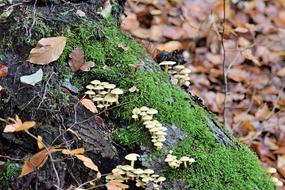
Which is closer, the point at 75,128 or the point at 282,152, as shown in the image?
the point at 75,128

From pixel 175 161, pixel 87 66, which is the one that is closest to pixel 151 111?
pixel 175 161

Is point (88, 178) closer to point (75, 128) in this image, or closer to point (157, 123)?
point (75, 128)

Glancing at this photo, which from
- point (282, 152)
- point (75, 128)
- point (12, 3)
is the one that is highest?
point (12, 3)

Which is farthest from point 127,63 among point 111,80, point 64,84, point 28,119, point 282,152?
point 282,152

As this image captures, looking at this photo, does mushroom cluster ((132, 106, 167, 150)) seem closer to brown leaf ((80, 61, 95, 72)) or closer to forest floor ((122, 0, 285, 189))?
brown leaf ((80, 61, 95, 72))

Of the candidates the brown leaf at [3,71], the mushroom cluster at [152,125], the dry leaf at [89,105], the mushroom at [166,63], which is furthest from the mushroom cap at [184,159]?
the brown leaf at [3,71]

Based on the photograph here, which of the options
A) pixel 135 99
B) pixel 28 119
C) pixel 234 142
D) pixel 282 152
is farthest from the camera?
pixel 282 152
